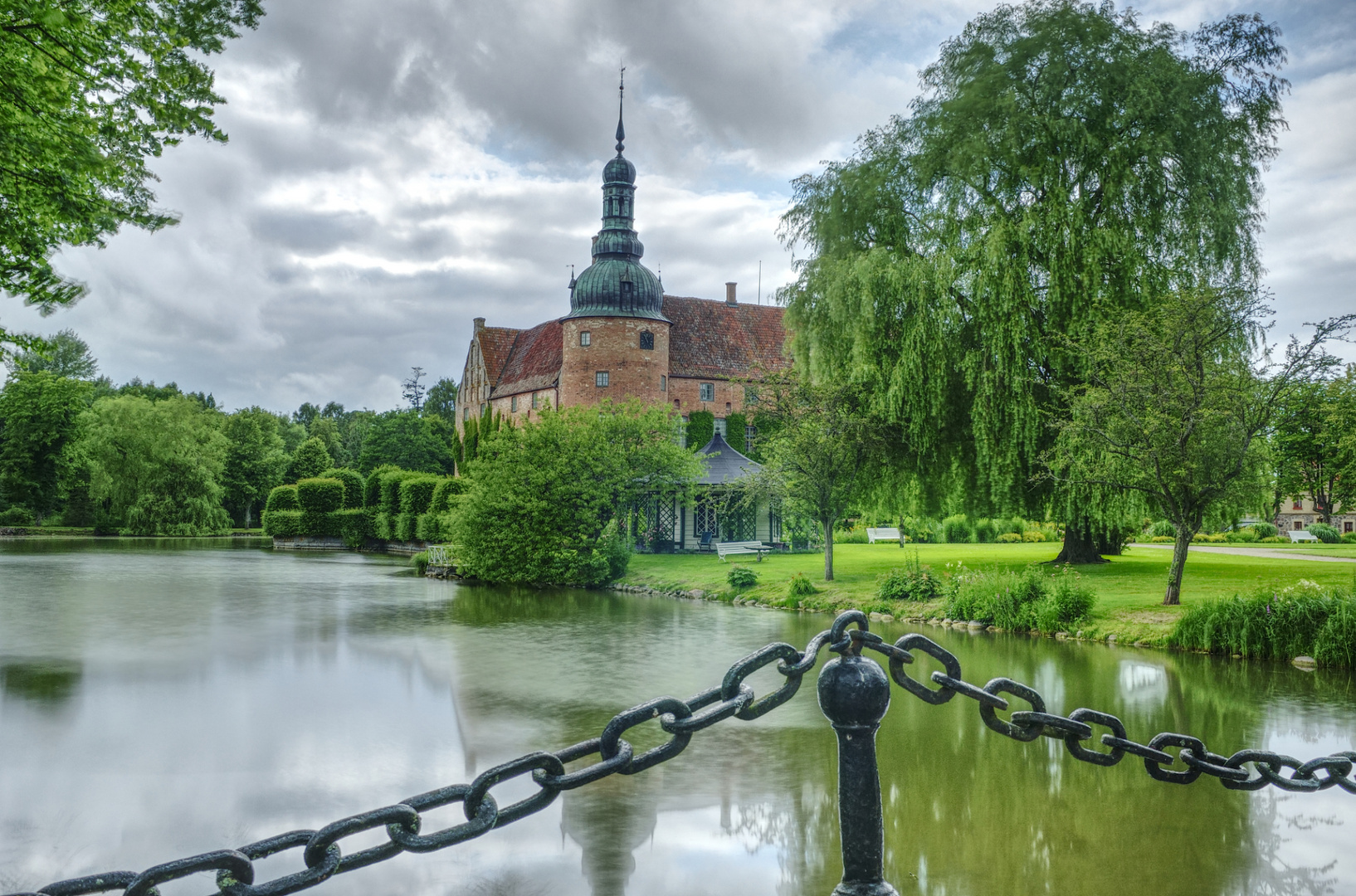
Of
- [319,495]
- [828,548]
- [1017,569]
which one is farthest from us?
[319,495]

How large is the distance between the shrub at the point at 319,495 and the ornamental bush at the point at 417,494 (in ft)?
29.4

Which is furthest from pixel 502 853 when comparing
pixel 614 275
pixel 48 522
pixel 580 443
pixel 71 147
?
pixel 48 522

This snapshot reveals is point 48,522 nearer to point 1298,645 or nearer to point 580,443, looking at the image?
point 580,443

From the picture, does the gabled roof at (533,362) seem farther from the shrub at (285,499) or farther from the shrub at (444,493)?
the shrub at (285,499)

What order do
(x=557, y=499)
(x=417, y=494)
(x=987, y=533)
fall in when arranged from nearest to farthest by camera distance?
(x=557, y=499), (x=987, y=533), (x=417, y=494)

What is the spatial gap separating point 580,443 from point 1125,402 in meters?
16.3

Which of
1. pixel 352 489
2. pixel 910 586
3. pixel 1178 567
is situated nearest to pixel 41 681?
pixel 910 586

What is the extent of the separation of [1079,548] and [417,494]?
3217 cm

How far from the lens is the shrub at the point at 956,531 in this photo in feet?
124

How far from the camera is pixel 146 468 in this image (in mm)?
56500

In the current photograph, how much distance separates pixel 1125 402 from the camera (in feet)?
49.4

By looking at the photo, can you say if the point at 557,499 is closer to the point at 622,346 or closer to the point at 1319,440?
the point at 622,346

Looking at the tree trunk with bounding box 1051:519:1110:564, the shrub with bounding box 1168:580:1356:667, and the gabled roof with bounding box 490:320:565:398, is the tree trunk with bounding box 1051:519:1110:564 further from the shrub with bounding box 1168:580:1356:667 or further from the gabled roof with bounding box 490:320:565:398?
the gabled roof with bounding box 490:320:565:398

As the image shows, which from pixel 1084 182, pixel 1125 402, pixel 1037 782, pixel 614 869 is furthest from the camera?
pixel 1084 182
